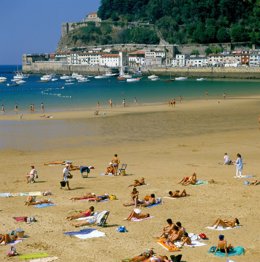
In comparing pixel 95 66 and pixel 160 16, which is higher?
pixel 160 16

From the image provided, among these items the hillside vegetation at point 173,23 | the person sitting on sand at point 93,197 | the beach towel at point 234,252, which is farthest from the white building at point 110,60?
the beach towel at point 234,252

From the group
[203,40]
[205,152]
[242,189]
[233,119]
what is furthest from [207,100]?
[203,40]

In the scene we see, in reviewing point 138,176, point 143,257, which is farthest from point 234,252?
point 138,176

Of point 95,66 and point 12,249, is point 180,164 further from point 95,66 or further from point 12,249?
point 95,66

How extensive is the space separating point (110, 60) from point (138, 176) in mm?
125969

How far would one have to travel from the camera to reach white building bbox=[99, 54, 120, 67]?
476 feet

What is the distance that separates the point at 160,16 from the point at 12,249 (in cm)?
15366

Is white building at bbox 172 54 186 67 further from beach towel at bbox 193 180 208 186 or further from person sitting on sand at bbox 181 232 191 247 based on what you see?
person sitting on sand at bbox 181 232 191 247

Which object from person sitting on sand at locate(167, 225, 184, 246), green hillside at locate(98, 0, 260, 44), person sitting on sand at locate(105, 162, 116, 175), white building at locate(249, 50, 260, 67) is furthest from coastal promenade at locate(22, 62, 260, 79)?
person sitting on sand at locate(167, 225, 184, 246)

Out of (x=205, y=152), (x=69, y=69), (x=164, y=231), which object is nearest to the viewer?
(x=164, y=231)

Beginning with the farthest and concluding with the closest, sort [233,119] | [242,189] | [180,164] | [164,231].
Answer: [233,119] → [180,164] → [242,189] → [164,231]

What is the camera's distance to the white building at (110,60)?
145m

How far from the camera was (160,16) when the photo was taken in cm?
16262

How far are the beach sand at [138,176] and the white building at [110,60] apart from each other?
10072 cm
